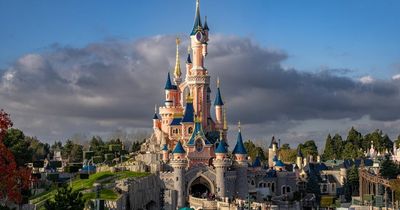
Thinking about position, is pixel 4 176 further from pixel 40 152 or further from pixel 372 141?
pixel 372 141

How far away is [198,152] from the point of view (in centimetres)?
7906

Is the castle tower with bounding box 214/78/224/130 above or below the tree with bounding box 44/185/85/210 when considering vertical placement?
above

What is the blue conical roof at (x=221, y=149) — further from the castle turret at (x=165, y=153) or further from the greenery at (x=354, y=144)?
the greenery at (x=354, y=144)

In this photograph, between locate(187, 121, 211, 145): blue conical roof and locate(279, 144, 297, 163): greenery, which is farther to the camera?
locate(279, 144, 297, 163): greenery

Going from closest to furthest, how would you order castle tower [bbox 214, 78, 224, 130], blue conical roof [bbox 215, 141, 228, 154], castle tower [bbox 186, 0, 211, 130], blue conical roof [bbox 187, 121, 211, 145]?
blue conical roof [bbox 215, 141, 228, 154], blue conical roof [bbox 187, 121, 211, 145], castle tower [bbox 186, 0, 211, 130], castle tower [bbox 214, 78, 224, 130]

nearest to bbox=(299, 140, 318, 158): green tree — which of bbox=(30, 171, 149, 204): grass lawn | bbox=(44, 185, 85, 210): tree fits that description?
bbox=(30, 171, 149, 204): grass lawn

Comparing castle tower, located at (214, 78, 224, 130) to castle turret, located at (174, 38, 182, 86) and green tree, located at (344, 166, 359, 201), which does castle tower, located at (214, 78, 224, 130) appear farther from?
green tree, located at (344, 166, 359, 201)

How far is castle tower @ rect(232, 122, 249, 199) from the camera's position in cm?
7804

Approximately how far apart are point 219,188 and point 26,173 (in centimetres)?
3740

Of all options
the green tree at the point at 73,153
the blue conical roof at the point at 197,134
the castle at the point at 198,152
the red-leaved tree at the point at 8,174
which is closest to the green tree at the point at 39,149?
the green tree at the point at 73,153

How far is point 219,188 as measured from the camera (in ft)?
247

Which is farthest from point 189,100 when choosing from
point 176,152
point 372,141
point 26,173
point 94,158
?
point 372,141

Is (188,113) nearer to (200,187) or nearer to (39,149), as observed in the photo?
(200,187)

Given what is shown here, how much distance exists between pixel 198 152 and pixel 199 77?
1145 centimetres
